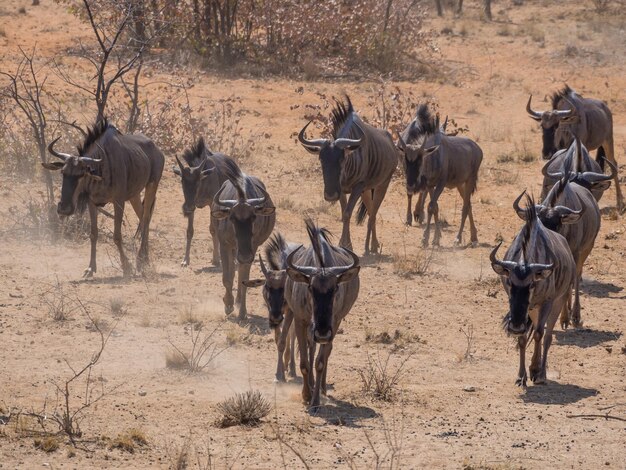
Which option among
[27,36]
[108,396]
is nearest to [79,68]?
[27,36]

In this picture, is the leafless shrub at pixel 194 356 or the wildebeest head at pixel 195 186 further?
the wildebeest head at pixel 195 186

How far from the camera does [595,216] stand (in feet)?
40.2

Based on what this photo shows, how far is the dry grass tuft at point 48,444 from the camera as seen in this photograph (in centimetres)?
775

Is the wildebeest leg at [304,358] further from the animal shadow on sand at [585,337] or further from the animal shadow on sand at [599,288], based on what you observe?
the animal shadow on sand at [599,288]

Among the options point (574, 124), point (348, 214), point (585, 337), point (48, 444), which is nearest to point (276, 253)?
point (48, 444)

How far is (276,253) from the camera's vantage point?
10.2 metres

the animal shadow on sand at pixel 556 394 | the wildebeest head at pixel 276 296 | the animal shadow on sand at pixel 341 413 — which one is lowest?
the animal shadow on sand at pixel 556 394

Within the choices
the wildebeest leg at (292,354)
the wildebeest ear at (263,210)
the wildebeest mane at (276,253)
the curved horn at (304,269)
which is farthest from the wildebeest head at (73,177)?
the curved horn at (304,269)

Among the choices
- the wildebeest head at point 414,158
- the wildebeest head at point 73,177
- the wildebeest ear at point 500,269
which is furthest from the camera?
the wildebeest head at point 414,158

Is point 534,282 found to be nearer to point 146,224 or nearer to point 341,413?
point 341,413

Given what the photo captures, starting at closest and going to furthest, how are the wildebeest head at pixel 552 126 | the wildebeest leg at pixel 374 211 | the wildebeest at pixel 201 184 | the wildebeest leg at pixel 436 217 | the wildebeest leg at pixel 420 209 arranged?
the wildebeest at pixel 201 184 < the wildebeest leg at pixel 374 211 < the wildebeest leg at pixel 436 217 < the wildebeest leg at pixel 420 209 < the wildebeest head at pixel 552 126

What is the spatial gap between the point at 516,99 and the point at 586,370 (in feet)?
51.3

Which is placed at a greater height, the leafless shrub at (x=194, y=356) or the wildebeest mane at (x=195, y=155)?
the wildebeest mane at (x=195, y=155)

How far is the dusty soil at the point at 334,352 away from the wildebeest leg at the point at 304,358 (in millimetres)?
183
